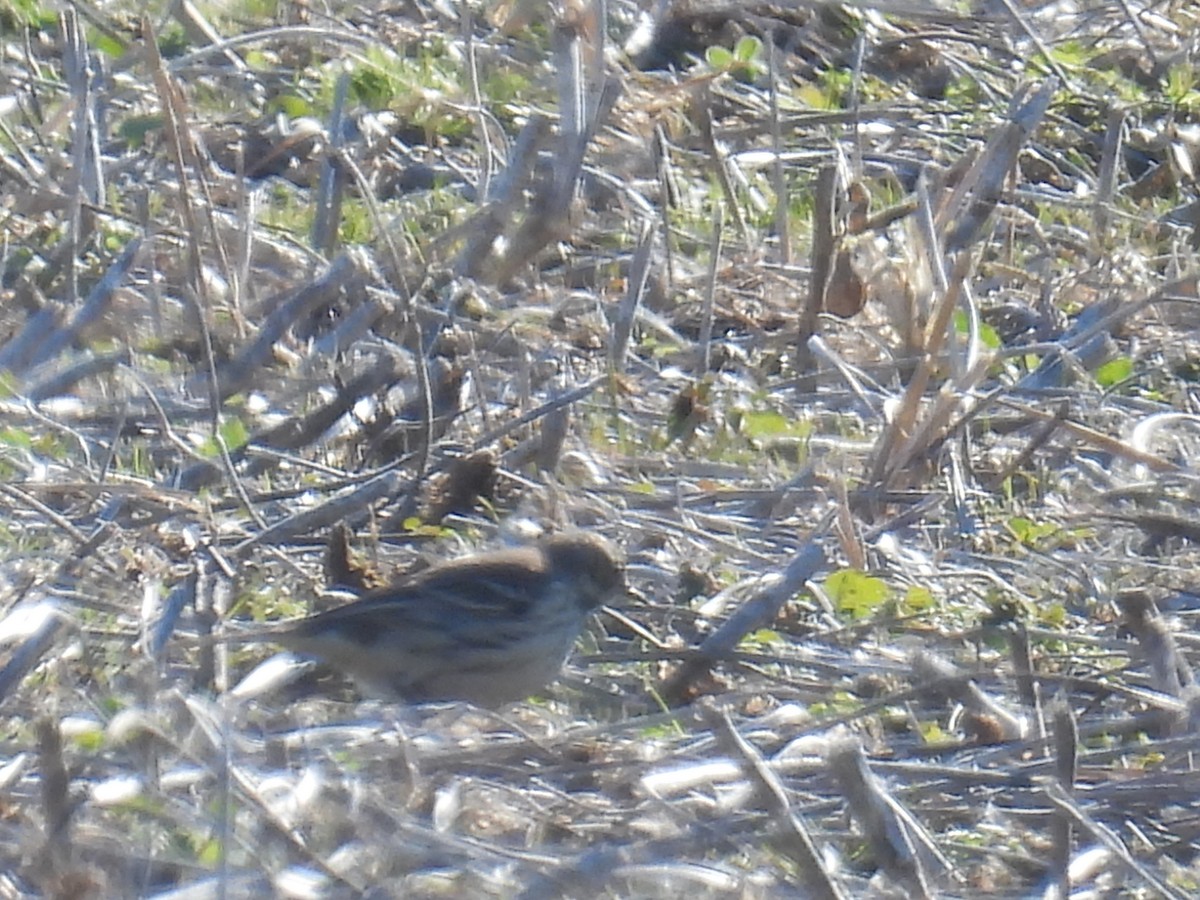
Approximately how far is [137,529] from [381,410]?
919 mm

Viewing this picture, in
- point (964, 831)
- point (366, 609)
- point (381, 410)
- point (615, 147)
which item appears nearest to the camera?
point (964, 831)

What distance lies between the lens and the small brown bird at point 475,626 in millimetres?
5105

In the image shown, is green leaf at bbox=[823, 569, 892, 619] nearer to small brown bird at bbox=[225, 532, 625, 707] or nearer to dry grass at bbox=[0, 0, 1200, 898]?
dry grass at bbox=[0, 0, 1200, 898]

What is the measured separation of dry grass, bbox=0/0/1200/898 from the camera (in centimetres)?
416

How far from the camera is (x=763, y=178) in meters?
8.18

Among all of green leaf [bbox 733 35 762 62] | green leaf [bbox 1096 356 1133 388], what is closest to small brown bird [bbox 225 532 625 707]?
green leaf [bbox 1096 356 1133 388]

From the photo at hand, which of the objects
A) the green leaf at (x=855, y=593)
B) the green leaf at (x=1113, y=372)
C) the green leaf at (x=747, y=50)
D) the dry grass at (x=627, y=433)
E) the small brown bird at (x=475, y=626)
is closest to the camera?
the dry grass at (x=627, y=433)

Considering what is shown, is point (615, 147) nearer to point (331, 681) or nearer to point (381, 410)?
point (381, 410)

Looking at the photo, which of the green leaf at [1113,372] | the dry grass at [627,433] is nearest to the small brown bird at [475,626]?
the dry grass at [627,433]

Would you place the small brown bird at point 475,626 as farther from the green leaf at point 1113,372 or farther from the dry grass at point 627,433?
the green leaf at point 1113,372

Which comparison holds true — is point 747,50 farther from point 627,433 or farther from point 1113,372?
point 627,433

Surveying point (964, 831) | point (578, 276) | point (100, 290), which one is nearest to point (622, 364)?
point (578, 276)

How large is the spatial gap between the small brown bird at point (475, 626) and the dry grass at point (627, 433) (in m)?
0.09

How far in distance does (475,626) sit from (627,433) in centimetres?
126
